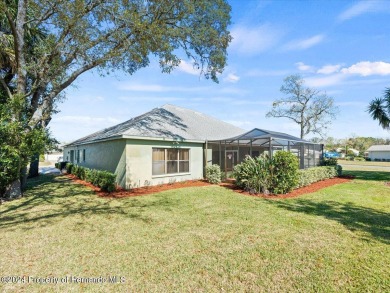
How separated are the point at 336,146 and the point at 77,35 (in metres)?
97.9

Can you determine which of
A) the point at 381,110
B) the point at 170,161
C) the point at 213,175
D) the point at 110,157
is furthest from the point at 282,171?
the point at 381,110

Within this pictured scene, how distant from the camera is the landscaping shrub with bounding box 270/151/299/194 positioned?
10633 mm

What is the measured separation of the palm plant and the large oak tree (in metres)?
15.1

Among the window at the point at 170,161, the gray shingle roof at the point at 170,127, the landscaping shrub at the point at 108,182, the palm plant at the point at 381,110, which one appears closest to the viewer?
the landscaping shrub at the point at 108,182

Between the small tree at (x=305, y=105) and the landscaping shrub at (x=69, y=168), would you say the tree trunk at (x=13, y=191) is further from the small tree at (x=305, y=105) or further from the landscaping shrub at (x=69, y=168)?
the small tree at (x=305, y=105)

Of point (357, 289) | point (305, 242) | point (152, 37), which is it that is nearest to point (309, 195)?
point (305, 242)

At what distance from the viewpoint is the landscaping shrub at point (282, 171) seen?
10633mm

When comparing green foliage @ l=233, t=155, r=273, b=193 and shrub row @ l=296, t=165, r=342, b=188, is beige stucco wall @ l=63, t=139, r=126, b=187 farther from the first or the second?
shrub row @ l=296, t=165, r=342, b=188

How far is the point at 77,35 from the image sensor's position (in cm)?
1082

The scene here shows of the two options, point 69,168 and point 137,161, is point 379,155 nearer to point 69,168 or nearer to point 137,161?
point 137,161

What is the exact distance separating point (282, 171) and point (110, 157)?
10526mm

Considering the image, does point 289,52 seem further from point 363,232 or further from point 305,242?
point 305,242

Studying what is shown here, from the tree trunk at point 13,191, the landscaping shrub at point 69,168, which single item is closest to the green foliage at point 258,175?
the tree trunk at point 13,191

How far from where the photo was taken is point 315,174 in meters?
14.4
